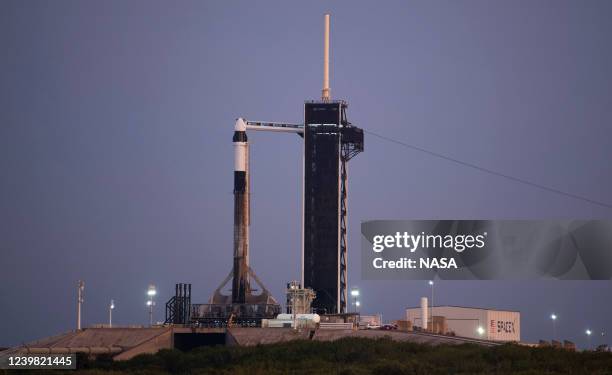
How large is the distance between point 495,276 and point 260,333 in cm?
2179

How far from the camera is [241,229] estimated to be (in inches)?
4456

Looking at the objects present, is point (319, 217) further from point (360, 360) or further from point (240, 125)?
point (360, 360)

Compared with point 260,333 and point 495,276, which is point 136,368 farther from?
point 495,276

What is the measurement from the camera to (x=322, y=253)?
11331 centimetres

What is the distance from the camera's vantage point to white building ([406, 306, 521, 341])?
361 ft
